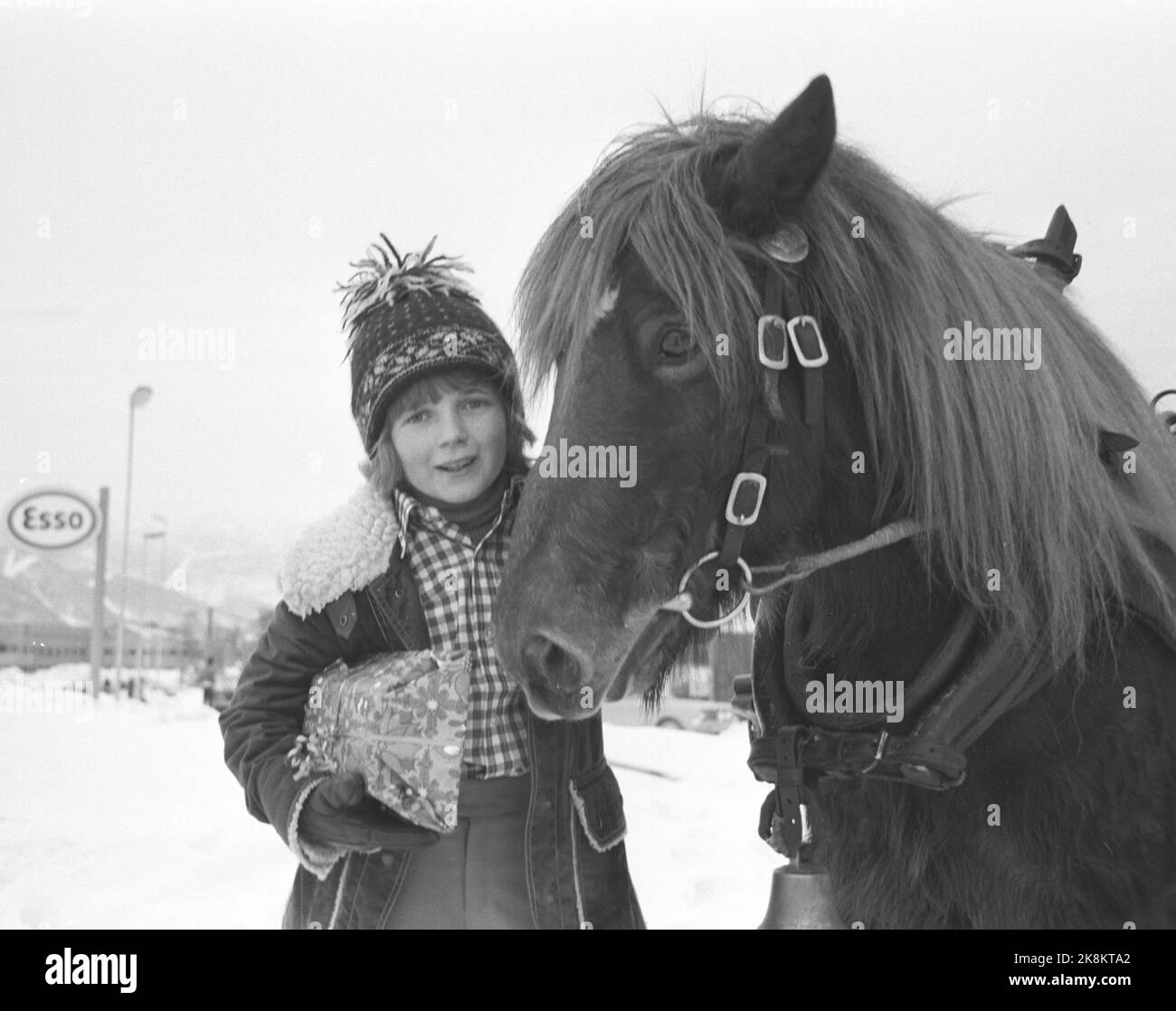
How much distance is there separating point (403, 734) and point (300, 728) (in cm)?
27

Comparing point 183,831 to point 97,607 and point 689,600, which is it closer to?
point 97,607

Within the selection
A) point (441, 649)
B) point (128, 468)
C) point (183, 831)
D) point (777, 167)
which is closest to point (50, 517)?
point (128, 468)

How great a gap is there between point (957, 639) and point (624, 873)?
2.68 feet

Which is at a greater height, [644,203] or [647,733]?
[644,203]

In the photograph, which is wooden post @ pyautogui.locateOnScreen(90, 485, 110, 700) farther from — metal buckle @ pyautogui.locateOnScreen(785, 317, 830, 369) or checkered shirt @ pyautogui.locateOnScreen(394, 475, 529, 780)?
metal buckle @ pyautogui.locateOnScreen(785, 317, 830, 369)

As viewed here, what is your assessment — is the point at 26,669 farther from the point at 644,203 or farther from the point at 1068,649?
the point at 1068,649

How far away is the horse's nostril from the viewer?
1.49m

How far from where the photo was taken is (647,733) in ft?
16.3

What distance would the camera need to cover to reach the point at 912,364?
1628 mm

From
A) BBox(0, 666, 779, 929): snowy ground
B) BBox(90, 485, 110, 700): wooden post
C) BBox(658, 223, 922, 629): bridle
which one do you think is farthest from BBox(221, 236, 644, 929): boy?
BBox(90, 485, 110, 700): wooden post

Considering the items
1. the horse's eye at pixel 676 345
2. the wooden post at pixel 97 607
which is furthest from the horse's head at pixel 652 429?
the wooden post at pixel 97 607

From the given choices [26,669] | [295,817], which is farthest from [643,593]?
[26,669]

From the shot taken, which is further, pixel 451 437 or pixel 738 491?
pixel 451 437

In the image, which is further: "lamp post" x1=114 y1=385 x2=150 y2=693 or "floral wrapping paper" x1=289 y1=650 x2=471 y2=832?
"lamp post" x1=114 y1=385 x2=150 y2=693
